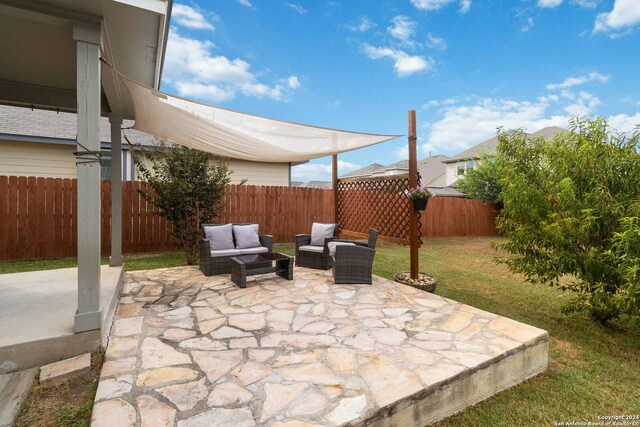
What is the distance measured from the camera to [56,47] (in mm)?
2910

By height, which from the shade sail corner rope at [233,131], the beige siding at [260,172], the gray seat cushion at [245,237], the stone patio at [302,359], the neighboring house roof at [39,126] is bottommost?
the stone patio at [302,359]

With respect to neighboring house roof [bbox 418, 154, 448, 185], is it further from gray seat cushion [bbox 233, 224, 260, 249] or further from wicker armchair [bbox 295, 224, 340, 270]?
gray seat cushion [bbox 233, 224, 260, 249]

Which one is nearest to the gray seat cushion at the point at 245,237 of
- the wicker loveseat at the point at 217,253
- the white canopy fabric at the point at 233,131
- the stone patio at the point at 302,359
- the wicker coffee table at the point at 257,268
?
the wicker loveseat at the point at 217,253

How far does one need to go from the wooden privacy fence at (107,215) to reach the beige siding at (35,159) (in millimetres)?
2791

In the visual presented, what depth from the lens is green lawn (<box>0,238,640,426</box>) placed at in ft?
6.56

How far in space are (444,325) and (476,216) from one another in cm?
1168

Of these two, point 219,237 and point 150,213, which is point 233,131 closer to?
point 219,237

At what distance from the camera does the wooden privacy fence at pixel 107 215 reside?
234 inches

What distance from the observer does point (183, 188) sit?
5.70m

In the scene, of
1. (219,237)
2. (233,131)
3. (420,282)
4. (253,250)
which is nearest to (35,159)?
(219,237)

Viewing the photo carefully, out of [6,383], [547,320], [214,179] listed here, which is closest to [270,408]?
[6,383]

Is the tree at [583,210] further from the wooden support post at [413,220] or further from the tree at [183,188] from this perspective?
the tree at [183,188]

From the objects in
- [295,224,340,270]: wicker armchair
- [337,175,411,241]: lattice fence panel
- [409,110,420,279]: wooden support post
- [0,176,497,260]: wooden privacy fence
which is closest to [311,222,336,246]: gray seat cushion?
[295,224,340,270]: wicker armchair

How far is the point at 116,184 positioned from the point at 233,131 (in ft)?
7.09
